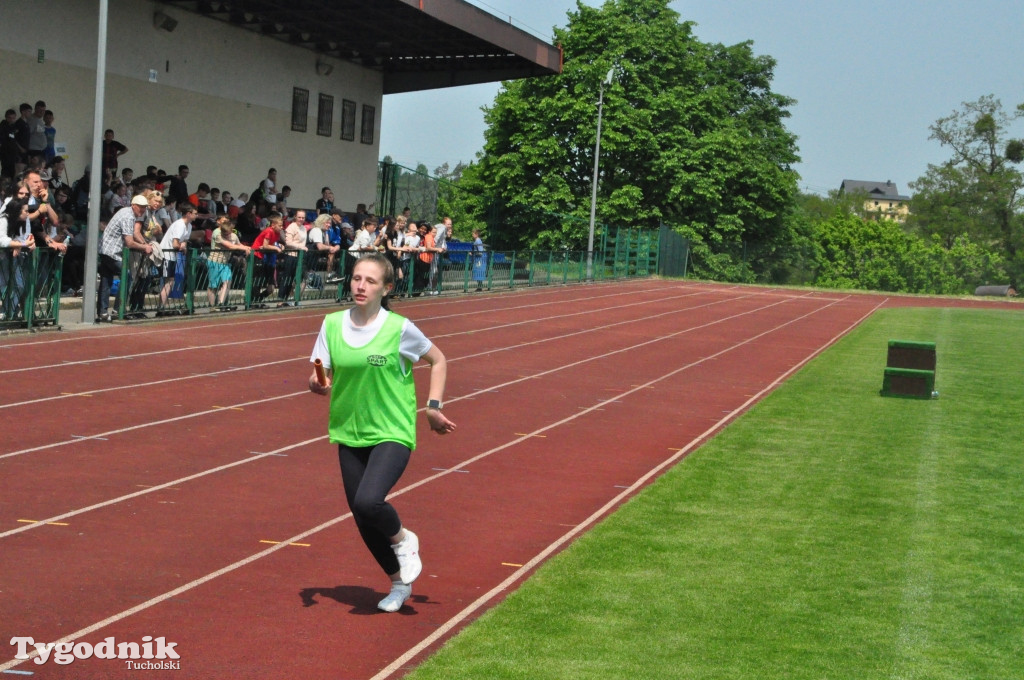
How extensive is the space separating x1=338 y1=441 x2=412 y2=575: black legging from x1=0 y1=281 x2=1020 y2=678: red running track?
481mm

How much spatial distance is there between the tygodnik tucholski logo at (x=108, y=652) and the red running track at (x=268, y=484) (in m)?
0.06

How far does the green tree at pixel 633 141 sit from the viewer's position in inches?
2203

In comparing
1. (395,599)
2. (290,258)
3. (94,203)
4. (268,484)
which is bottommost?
(268,484)

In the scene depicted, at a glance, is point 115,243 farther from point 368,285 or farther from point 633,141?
point 633,141

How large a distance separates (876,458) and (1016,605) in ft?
15.9

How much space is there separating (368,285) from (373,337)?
26 centimetres

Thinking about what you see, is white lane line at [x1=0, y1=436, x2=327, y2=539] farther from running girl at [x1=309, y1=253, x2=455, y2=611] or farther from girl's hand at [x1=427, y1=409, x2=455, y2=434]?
girl's hand at [x1=427, y1=409, x2=455, y2=434]

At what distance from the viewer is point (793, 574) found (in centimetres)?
754

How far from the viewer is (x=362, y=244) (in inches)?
1034

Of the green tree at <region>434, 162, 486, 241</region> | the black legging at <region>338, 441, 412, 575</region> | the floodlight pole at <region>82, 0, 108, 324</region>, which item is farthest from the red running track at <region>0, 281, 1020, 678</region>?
the green tree at <region>434, 162, 486, 241</region>

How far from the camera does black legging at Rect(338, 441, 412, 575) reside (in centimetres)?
591

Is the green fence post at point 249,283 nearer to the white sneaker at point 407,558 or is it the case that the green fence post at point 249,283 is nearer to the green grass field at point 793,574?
the green grass field at point 793,574

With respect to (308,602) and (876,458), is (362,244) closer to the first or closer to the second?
(876,458)

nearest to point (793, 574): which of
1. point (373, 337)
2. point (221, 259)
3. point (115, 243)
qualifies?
point (373, 337)
